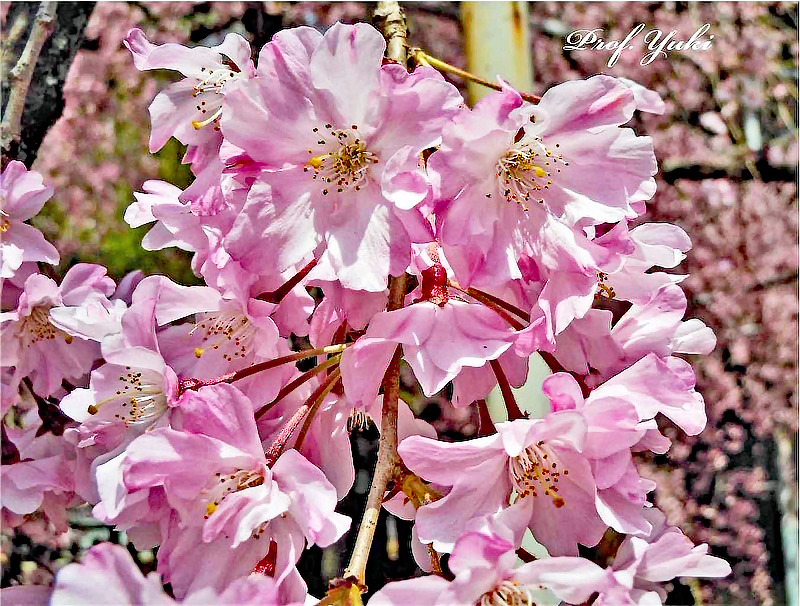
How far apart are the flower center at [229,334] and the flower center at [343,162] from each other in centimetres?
14

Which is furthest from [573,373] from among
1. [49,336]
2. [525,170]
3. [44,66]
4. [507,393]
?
[44,66]

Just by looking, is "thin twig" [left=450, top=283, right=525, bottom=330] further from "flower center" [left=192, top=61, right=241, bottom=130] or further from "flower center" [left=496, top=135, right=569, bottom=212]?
"flower center" [left=192, top=61, right=241, bottom=130]

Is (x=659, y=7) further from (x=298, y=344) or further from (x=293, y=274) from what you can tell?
(x=293, y=274)

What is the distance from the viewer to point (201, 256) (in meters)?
0.65

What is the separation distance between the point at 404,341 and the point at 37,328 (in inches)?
18.9

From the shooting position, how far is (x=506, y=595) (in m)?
0.48

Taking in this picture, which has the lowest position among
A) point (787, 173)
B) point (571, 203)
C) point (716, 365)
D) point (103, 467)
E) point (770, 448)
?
point (770, 448)

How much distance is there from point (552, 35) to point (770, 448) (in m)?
3.17

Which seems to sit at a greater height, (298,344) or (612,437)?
(612,437)

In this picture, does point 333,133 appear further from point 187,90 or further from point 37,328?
point 37,328

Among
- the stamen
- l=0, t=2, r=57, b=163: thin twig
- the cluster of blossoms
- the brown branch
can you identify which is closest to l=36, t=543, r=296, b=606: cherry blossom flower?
the cluster of blossoms

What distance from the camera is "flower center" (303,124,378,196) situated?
577 mm

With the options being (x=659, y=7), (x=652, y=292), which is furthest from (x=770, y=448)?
(x=652, y=292)

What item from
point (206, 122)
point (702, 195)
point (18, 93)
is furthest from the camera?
point (702, 195)
